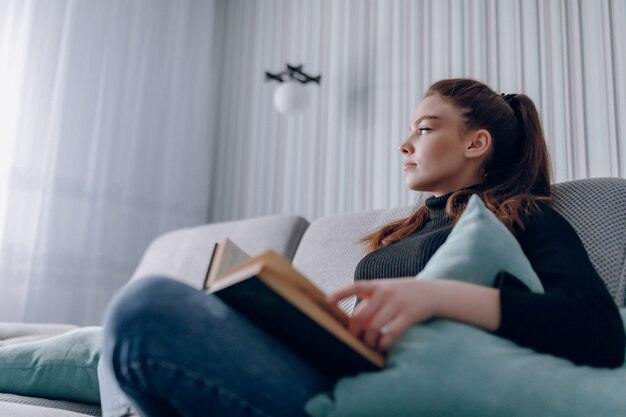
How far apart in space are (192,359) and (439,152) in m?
0.81

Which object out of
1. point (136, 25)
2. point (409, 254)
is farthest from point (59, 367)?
point (136, 25)

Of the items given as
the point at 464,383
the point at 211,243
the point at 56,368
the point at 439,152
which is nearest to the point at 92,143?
the point at 211,243

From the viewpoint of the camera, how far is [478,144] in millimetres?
1264

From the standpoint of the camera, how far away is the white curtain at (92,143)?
2.57 m

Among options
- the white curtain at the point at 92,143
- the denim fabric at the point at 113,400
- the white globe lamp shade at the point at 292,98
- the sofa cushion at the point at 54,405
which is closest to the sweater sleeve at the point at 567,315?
the denim fabric at the point at 113,400

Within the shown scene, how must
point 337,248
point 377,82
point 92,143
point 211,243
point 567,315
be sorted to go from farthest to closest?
1. point 92,143
2. point 377,82
3. point 211,243
4. point 337,248
5. point 567,315

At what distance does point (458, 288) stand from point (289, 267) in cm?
19

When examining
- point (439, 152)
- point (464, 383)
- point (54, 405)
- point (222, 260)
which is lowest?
point (54, 405)

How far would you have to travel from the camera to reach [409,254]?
108 centimetres

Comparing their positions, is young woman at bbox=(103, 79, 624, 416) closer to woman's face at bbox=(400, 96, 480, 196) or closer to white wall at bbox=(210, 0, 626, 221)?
woman's face at bbox=(400, 96, 480, 196)

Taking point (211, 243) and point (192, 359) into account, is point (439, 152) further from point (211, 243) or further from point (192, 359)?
point (211, 243)

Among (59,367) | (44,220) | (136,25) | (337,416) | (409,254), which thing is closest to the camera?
(337,416)

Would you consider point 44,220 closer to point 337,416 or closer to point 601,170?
point 601,170

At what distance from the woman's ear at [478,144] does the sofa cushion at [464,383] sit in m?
0.62
